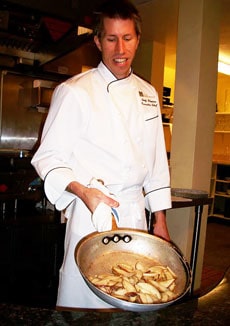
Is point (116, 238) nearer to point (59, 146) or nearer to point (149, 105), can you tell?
point (59, 146)

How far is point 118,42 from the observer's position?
46.9 inches

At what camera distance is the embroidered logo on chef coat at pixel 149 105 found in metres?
1.36

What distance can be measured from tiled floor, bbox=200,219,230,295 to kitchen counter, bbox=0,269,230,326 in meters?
1.97

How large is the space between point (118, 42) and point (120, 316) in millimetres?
877

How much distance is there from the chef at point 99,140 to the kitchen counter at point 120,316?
46 cm

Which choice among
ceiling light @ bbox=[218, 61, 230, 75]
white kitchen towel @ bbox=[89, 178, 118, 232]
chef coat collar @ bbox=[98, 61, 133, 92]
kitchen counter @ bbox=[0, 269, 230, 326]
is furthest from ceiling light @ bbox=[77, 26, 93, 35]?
ceiling light @ bbox=[218, 61, 230, 75]

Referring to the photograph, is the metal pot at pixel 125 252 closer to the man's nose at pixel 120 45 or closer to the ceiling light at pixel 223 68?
the man's nose at pixel 120 45

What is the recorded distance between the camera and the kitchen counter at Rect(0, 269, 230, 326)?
610 millimetres

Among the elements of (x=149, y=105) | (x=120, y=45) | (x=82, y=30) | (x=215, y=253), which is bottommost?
(x=215, y=253)

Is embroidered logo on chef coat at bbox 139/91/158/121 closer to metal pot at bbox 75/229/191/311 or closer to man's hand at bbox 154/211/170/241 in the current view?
man's hand at bbox 154/211/170/241

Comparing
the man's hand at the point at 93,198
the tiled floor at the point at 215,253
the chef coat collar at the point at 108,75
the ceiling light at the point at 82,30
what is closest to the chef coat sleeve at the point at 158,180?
the chef coat collar at the point at 108,75

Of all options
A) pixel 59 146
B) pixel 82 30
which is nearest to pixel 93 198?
pixel 59 146

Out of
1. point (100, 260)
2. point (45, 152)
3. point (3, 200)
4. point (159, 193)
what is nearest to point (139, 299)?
point (100, 260)

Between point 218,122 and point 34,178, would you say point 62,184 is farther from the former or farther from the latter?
point 218,122
